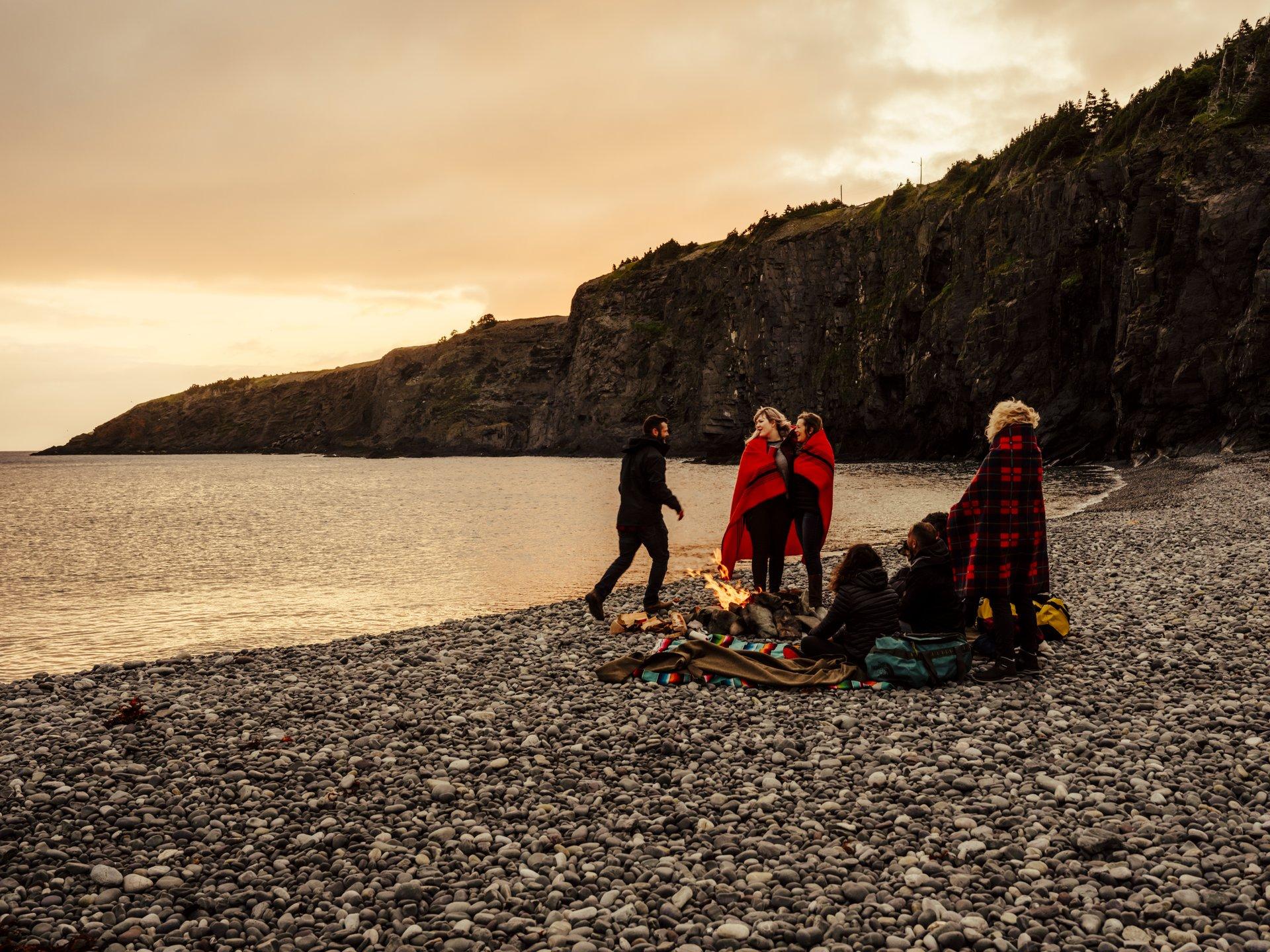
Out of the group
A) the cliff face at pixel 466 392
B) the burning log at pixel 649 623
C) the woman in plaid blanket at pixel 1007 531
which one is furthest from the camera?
the cliff face at pixel 466 392

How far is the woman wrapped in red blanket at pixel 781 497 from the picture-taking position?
40.0ft

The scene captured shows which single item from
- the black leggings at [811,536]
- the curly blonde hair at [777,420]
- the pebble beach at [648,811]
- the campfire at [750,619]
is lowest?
the pebble beach at [648,811]

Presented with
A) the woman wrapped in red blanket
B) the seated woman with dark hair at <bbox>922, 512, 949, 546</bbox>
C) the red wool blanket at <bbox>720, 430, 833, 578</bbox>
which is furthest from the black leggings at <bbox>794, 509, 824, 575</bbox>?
the seated woman with dark hair at <bbox>922, 512, 949, 546</bbox>

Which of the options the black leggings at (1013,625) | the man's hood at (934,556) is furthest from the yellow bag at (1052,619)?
the man's hood at (934,556)

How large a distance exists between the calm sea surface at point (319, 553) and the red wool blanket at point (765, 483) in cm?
599

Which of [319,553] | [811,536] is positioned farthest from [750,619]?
[319,553]

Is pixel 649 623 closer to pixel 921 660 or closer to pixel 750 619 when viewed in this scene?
pixel 750 619

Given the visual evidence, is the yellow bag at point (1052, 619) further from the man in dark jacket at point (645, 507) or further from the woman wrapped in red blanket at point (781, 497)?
the man in dark jacket at point (645, 507)

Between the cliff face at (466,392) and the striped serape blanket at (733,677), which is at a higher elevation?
the cliff face at (466,392)

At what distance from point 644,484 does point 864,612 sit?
4.16 metres

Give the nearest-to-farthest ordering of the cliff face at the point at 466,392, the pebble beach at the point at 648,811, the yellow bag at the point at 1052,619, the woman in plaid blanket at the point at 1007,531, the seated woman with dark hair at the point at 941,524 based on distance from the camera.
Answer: the pebble beach at the point at 648,811 < the woman in plaid blanket at the point at 1007,531 < the seated woman with dark hair at the point at 941,524 < the yellow bag at the point at 1052,619 < the cliff face at the point at 466,392

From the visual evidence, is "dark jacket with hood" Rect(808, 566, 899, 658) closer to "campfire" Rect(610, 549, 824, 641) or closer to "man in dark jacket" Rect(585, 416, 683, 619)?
"campfire" Rect(610, 549, 824, 641)

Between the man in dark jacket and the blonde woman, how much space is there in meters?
1.22

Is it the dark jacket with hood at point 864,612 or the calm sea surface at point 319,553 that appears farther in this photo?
the calm sea surface at point 319,553
